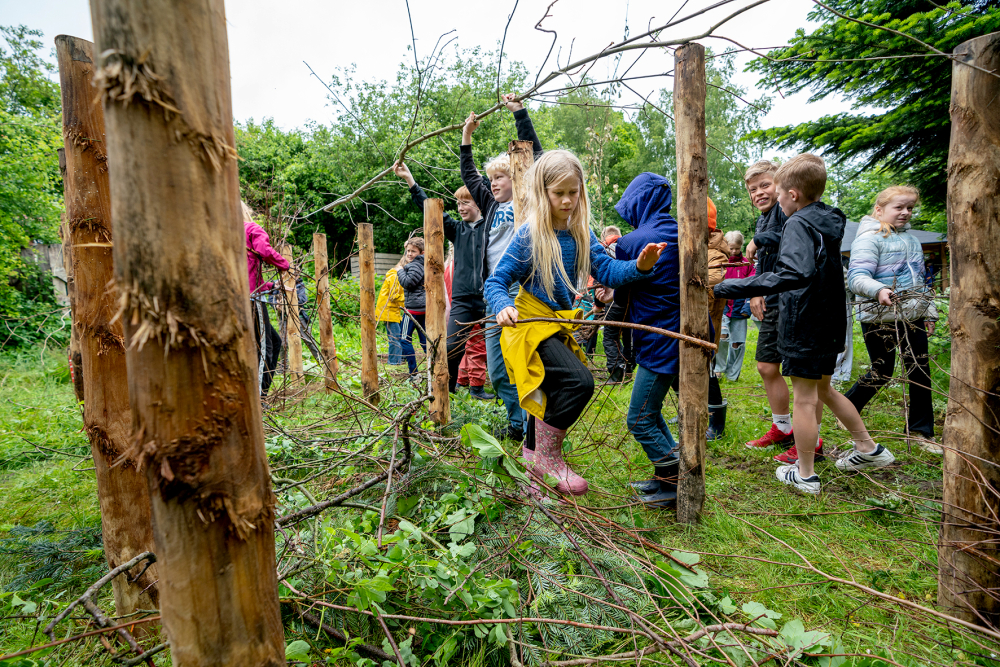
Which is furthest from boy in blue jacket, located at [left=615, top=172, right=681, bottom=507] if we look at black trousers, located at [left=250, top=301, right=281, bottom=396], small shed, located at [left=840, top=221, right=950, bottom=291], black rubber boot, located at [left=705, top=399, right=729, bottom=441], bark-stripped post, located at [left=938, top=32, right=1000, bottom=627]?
black trousers, located at [left=250, top=301, right=281, bottom=396]

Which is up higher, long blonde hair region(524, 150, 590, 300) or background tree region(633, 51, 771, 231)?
background tree region(633, 51, 771, 231)

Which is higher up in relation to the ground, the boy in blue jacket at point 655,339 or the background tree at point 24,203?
the background tree at point 24,203

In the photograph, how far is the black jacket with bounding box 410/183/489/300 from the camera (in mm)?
4582

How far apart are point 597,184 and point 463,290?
216 inches

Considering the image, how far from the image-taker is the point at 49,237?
9570 millimetres

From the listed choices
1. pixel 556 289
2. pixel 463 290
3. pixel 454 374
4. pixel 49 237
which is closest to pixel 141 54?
pixel 556 289

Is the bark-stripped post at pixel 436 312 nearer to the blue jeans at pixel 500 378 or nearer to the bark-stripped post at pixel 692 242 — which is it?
the blue jeans at pixel 500 378

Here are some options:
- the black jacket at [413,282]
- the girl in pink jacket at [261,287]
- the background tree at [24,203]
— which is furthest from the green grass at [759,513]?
the background tree at [24,203]

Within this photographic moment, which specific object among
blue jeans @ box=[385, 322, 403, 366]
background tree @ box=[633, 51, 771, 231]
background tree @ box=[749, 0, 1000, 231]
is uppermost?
background tree @ box=[633, 51, 771, 231]

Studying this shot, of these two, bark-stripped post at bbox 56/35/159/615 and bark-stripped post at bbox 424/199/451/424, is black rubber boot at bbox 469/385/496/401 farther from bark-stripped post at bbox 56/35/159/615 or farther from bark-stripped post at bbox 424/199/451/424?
bark-stripped post at bbox 56/35/159/615

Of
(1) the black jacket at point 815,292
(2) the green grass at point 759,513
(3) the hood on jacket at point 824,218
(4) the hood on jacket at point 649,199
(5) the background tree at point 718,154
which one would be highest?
(5) the background tree at point 718,154

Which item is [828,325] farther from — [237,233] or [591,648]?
[237,233]

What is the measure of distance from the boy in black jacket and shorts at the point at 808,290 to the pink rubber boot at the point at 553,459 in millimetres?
1170

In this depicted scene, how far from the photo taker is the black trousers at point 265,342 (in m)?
4.44
